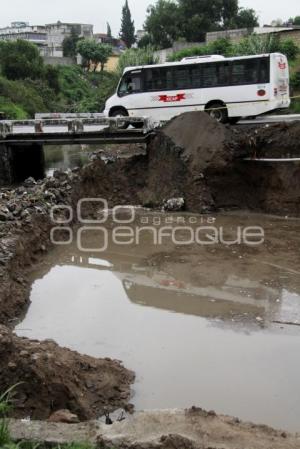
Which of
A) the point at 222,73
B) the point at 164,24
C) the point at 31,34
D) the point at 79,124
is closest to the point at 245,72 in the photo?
the point at 222,73

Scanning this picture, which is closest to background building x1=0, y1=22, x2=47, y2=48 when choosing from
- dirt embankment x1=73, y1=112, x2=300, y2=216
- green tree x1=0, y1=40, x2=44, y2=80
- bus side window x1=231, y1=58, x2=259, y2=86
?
green tree x1=0, y1=40, x2=44, y2=80

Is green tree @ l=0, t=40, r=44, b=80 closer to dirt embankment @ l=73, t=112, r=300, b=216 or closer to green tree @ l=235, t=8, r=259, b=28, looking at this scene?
green tree @ l=235, t=8, r=259, b=28

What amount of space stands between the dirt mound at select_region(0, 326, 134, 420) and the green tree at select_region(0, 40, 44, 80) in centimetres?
5116

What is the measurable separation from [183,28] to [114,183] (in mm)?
48699

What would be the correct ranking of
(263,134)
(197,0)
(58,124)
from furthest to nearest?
(197,0) < (58,124) < (263,134)

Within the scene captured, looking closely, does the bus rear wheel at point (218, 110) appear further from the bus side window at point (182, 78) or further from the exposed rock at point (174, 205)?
the exposed rock at point (174, 205)

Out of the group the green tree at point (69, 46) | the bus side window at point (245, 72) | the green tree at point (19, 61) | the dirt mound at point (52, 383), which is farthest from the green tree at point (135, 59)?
the dirt mound at point (52, 383)

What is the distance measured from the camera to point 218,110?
66.7 feet

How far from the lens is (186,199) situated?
684 inches

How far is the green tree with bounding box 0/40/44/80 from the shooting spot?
54188mm

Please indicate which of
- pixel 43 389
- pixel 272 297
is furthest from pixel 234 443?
pixel 272 297

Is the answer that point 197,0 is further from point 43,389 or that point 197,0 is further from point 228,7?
point 43,389

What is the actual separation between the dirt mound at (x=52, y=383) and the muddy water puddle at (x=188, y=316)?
1.49 feet

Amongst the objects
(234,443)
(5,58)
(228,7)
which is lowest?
(234,443)
